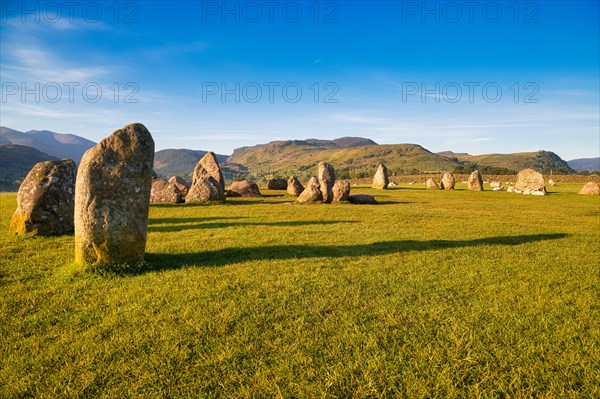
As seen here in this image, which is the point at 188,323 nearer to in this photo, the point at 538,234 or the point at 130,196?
the point at 130,196

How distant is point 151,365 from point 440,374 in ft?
12.7

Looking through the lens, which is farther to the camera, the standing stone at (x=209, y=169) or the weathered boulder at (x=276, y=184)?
the weathered boulder at (x=276, y=184)

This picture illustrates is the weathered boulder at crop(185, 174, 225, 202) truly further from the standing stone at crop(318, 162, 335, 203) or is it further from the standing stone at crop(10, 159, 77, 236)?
the standing stone at crop(10, 159, 77, 236)

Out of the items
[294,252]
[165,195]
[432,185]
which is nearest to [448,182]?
[432,185]

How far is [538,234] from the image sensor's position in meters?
14.0

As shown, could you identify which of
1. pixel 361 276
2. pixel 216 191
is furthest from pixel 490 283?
pixel 216 191

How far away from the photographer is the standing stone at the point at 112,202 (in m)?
8.08

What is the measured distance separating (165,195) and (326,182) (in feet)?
42.2

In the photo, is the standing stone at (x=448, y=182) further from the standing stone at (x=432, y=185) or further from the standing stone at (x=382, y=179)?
the standing stone at (x=382, y=179)

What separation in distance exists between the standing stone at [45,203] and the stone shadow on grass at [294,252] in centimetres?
583

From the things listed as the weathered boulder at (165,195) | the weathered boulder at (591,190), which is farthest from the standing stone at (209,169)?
the weathered boulder at (591,190)

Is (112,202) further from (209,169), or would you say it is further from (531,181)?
(531,181)

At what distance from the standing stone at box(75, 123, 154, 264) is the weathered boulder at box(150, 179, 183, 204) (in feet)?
57.1

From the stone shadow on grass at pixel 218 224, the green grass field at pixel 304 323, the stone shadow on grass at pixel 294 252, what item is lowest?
the green grass field at pixel 304 323
